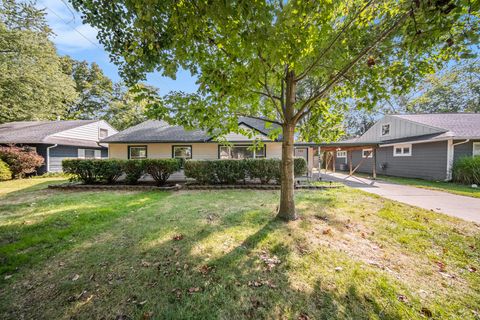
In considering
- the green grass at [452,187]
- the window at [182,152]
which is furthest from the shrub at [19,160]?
the green grass at [452,187]

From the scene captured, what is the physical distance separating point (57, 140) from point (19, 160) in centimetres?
293

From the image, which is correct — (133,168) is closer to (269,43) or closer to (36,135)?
(269,43)

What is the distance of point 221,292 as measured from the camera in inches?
94.5

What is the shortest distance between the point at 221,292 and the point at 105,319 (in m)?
1.25

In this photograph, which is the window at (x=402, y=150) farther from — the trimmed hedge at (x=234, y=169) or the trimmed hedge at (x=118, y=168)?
the trimmed hedge at (x=118, y=168)

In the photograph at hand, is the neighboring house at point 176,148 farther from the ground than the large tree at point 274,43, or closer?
closer

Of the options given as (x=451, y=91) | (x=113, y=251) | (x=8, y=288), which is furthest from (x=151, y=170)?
(x=451, y=91)

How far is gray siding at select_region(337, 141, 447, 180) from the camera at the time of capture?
11.8 m

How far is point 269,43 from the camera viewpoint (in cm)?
270

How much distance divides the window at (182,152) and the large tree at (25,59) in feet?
37.1

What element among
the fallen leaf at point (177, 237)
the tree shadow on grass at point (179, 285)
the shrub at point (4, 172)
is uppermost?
the shrub at point (4, 172)

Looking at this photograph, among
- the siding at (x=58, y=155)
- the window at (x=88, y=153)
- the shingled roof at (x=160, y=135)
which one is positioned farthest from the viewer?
the window at (x=88, y=153)

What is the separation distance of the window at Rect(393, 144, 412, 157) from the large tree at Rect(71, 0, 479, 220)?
13.1m

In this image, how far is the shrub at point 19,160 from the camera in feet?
40.9
